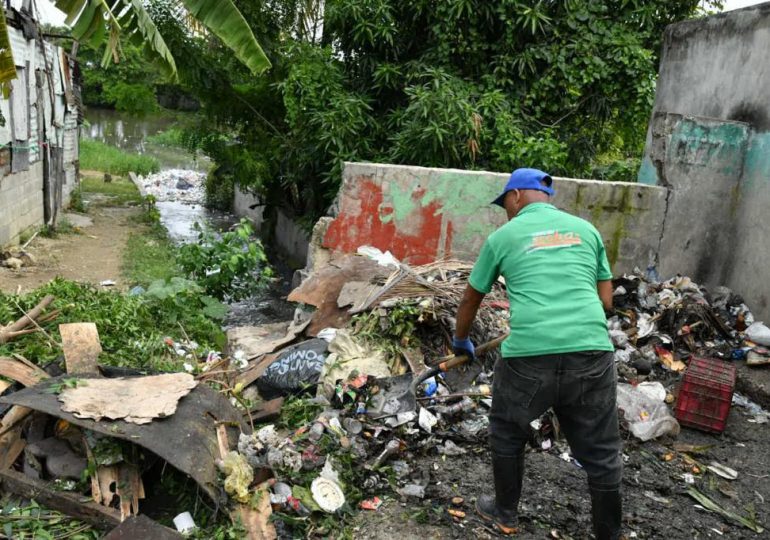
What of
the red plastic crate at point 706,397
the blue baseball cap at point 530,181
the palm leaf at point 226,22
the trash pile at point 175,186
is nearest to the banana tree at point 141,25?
the palm leaf at point 226,22

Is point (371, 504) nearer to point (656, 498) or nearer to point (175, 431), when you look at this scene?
point (175, 431)

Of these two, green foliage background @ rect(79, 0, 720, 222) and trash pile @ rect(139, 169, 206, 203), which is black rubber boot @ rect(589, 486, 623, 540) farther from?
trash pile @ rect(139, 169, 206, 203)

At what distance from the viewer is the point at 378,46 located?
9.41 meters

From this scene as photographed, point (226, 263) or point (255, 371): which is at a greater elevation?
point (226, 263)

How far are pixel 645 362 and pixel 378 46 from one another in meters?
6.18

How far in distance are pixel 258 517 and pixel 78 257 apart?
739 cm

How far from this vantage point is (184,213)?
16453 mm

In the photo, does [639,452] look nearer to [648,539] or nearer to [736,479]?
[736,479]

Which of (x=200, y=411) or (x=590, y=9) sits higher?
(x=590, y=9)

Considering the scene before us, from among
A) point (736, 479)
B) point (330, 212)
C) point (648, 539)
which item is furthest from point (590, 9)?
point (648, 539)

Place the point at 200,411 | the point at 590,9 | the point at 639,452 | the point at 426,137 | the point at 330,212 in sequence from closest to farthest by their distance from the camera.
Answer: the point at 200,411 < the point at 639,452 < the point at 330,212 < the point at 426,137 < the point at 590,9

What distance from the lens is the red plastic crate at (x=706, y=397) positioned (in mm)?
4402

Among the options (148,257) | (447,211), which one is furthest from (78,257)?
(447,211)

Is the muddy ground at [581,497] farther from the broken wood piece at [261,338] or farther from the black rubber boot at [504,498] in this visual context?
the broken wood piece at [261,338]
